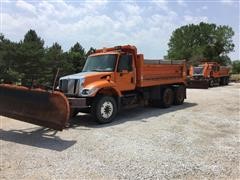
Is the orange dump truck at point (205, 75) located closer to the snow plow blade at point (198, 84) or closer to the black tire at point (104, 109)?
the snow plow blade at point (198, 84)

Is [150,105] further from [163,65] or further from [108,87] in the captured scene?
[108,87]

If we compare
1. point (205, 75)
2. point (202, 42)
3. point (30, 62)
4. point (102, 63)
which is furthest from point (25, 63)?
point (202, 42)

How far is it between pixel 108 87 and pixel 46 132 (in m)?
2.43

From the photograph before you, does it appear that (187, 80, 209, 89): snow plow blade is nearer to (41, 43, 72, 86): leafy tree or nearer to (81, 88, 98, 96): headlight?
(41, 43, 72, 86): leafy tree

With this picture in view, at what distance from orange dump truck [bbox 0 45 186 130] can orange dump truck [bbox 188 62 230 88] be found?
12.5m

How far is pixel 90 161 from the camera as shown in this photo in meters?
5.79

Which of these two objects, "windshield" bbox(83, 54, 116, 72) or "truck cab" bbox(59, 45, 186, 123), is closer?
"truck cab" bbox(59, 45, 186, 123)

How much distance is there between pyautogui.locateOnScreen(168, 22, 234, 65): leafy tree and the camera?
224ft

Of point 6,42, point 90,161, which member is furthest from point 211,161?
point 6,42

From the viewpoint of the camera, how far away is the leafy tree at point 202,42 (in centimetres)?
6821

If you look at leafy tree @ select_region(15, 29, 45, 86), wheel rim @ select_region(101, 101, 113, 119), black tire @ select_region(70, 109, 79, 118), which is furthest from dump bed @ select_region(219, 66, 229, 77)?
wheel rim @ select_region(101, 101, 113, 119)

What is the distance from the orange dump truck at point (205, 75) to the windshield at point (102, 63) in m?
16.4

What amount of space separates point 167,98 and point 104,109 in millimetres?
4378

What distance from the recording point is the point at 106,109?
31.0ft
